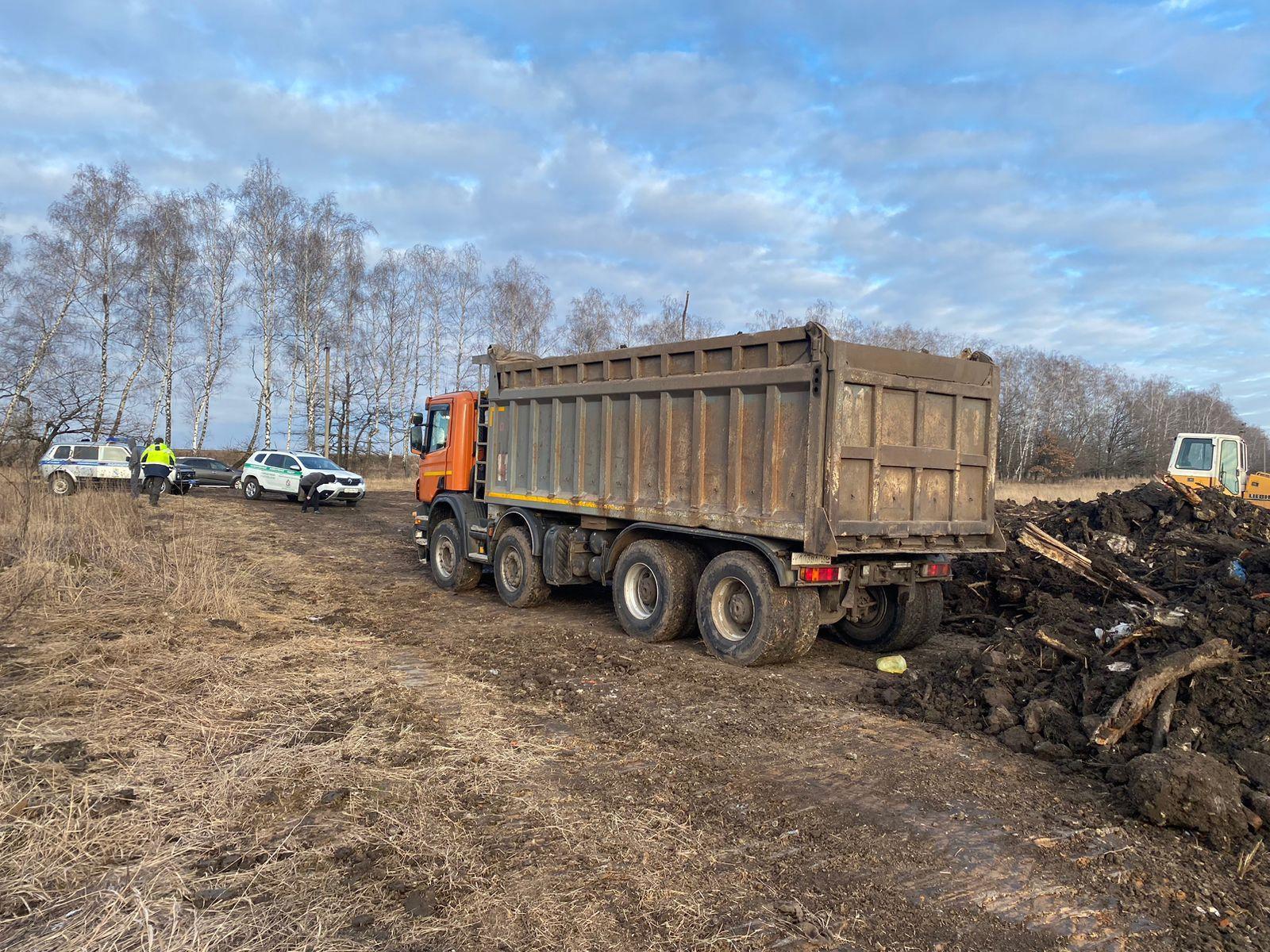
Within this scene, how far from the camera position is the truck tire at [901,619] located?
7.95 meters

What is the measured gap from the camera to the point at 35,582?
861cm

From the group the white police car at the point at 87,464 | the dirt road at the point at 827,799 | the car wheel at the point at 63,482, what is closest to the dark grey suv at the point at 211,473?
the white police car at the point at 87,464

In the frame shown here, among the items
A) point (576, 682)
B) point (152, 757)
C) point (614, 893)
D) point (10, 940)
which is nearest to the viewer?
point (10, 940)

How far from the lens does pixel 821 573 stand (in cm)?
691

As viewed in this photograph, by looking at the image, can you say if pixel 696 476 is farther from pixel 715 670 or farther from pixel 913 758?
pixel 913 758

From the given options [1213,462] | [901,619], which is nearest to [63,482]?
[901,619]

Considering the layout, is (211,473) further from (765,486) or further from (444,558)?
(765,486)

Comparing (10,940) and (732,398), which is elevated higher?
(732,398)

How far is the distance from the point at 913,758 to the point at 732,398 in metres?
3.54

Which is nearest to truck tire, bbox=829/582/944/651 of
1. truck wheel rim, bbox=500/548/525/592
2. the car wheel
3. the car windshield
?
truck wheel rim, bbox=500/548/525/592

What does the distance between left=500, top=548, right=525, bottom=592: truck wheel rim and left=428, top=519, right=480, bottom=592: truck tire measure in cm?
102

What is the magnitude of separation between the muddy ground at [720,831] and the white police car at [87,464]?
795 inches

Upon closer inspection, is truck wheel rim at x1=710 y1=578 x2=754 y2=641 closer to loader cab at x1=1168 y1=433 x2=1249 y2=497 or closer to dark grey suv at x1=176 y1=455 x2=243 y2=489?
loader cab at x1=1168 y1=433 x2=1249 y2=497

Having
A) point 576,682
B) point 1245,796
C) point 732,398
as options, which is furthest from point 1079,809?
point 732,398
